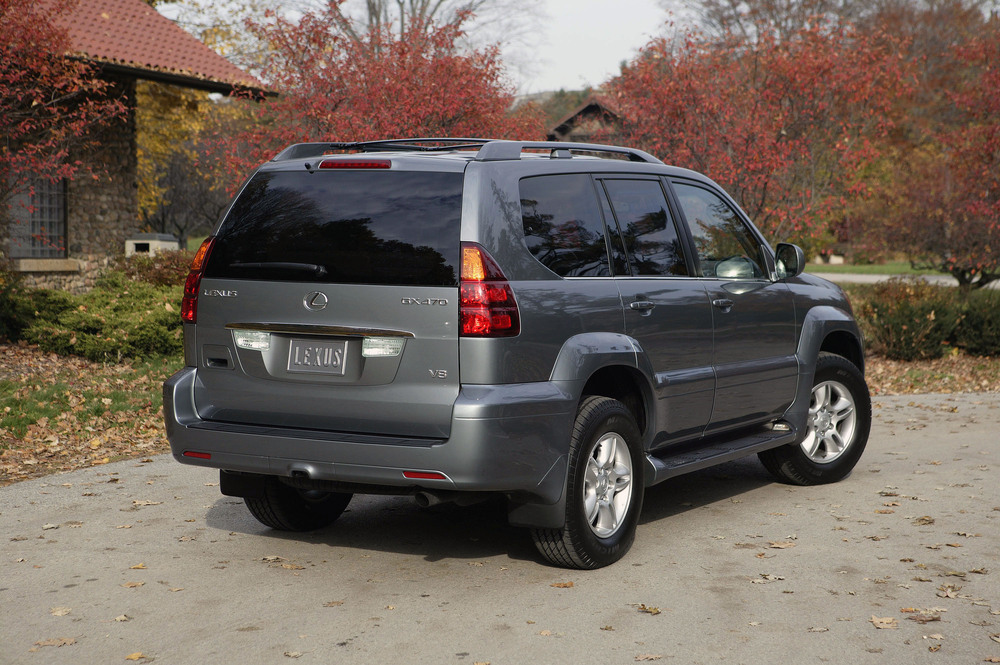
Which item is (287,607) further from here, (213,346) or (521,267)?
(521,267)

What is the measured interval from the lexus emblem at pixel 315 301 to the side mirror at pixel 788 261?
10.8 feet

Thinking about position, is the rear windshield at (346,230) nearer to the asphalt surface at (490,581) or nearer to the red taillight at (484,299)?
the red taillight at (484,299)

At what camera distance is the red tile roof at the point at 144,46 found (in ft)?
59.1

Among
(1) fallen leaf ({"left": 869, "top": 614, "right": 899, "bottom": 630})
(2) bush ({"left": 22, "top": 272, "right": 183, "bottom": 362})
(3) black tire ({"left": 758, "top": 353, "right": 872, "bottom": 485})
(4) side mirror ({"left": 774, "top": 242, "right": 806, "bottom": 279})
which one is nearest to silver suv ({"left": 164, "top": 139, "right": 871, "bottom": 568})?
(4) side mirror ({"left": 774, "top": 242, "right": 806, "bottom": 279})

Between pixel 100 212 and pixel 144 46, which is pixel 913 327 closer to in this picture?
pixel 144 46

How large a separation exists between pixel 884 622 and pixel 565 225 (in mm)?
2303

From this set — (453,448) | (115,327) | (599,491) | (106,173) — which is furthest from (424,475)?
(106,173)

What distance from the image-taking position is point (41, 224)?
19.3m

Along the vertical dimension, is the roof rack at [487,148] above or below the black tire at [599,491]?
above

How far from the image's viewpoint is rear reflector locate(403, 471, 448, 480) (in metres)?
4.73

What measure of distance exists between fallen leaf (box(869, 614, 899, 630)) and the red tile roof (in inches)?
617


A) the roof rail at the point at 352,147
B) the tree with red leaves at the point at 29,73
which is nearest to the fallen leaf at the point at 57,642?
the roof rail at the point at 352,147

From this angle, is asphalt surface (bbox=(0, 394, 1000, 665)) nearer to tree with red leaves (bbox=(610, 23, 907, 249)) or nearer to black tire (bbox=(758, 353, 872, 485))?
black tire (bbox=(758, 353, 872, 485))

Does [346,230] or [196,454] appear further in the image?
[196,454]
